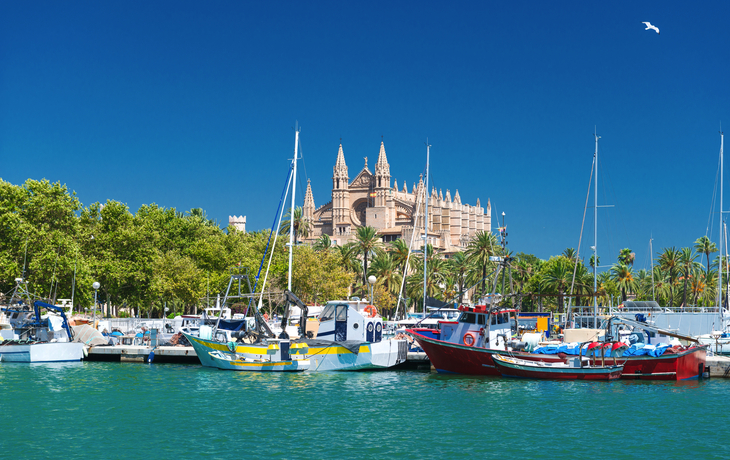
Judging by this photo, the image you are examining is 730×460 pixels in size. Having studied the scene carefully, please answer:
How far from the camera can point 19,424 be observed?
→ 24969mm

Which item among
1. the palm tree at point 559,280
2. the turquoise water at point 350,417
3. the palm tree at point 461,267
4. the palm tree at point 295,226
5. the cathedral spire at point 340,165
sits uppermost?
the cathedral spire at point 340,165

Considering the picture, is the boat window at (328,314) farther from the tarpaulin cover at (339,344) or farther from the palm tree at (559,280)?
the palm tree at (559,280)

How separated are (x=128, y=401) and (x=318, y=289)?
39178mm

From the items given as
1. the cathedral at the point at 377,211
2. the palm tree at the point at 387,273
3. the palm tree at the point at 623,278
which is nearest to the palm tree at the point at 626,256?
the palm tree at the point at 623,278

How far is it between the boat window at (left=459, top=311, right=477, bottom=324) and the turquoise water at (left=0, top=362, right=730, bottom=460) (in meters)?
3.36

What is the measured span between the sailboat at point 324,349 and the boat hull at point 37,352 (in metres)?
9.10

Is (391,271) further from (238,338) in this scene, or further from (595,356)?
(595,356)

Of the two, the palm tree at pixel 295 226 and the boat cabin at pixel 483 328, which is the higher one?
the palm tree at pixel 295 226

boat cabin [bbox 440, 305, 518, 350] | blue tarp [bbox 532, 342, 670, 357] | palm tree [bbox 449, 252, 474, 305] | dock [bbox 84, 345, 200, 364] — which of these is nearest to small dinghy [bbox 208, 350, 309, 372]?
dock [bbox 84, 345, 200, 364]

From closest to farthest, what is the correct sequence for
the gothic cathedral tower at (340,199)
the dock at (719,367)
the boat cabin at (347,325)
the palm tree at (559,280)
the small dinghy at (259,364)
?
1. the dock at (719,367)
2. the small dinghy at (259,364)
3. the boat cabin at (347,325)
4. the palm tree at (559,280)
5. the gothic cathedral tower at (340,199)

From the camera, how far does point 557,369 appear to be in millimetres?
36312

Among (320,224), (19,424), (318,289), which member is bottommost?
(19,424)

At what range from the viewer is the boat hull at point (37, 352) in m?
43.0

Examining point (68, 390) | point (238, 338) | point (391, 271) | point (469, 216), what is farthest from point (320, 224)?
point (68, 390)
